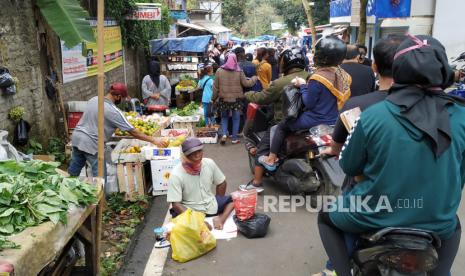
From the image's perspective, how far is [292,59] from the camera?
6016mm

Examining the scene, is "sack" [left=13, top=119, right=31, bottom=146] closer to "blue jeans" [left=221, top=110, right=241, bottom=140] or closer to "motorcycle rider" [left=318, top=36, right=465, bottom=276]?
"blue jeans" [left=221, top=110, right=241, bottom=140]

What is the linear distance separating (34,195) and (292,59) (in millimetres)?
3931

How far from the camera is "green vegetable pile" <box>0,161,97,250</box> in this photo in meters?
2.92

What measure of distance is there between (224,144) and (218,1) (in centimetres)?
4375

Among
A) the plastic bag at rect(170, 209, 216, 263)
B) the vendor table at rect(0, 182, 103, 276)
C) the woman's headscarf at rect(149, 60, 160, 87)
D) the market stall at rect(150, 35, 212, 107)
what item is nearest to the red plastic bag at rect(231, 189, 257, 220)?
the plastic bag at rect(170, 209, 216, 263)

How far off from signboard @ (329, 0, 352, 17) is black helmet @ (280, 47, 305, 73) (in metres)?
18.9

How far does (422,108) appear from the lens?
2.26 meters

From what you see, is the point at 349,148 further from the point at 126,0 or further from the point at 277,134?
the point at 126,0

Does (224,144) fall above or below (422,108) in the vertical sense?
below

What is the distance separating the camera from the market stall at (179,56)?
48.4 ft

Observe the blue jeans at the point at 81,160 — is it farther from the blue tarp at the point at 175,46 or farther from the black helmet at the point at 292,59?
the blue tarp at the point at 175,46

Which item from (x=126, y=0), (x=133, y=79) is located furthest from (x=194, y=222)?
(x=133, y=79)

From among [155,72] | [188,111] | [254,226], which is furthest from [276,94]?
[155,72]

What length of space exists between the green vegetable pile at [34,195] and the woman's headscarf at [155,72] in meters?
7.67
